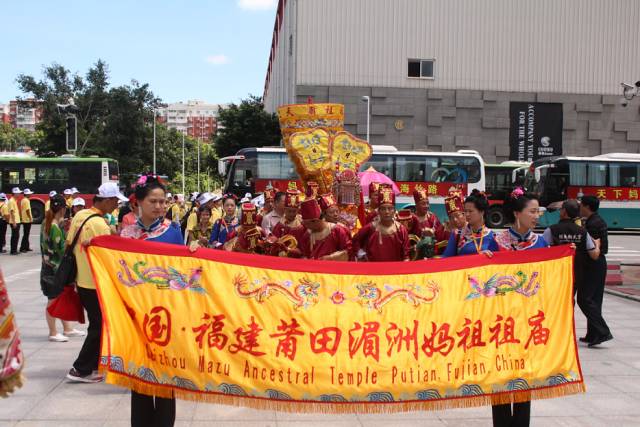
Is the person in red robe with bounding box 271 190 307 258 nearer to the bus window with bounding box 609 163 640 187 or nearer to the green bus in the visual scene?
the bus window with bounding box 609 163 640 187

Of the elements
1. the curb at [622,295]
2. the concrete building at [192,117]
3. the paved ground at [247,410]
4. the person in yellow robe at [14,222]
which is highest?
the concrete building at [192,117]

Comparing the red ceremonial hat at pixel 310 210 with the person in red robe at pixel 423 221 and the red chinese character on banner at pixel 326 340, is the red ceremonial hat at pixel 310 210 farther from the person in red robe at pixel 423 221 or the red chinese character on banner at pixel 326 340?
the red chinese character on banner at pixel 326 340

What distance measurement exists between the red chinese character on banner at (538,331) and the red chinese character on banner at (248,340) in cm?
167

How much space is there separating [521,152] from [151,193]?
3315 centimetres

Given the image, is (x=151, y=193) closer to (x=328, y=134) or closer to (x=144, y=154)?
(x=328, y=134)

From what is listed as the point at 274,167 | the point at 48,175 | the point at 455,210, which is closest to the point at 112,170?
the point at 48,175

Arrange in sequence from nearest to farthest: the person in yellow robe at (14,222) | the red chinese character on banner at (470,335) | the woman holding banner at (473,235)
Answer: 1. the red chinese character on banner at (470,335)
2. the woman holding banner at (473,235)
3. the person in yellow robe at (14,222)

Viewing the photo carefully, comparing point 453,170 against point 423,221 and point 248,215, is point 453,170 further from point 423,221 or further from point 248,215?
point 248,215

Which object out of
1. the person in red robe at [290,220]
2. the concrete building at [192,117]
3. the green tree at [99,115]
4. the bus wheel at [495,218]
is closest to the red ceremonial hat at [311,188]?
the person in red robe at [290,220]

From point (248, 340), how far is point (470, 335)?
1331 millimetres

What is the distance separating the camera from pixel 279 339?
3729 mm

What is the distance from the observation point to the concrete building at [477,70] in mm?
34062

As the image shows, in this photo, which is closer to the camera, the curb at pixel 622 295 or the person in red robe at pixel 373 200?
the person in red robe at pixel 373 200

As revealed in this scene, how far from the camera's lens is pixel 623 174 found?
84.8ft
